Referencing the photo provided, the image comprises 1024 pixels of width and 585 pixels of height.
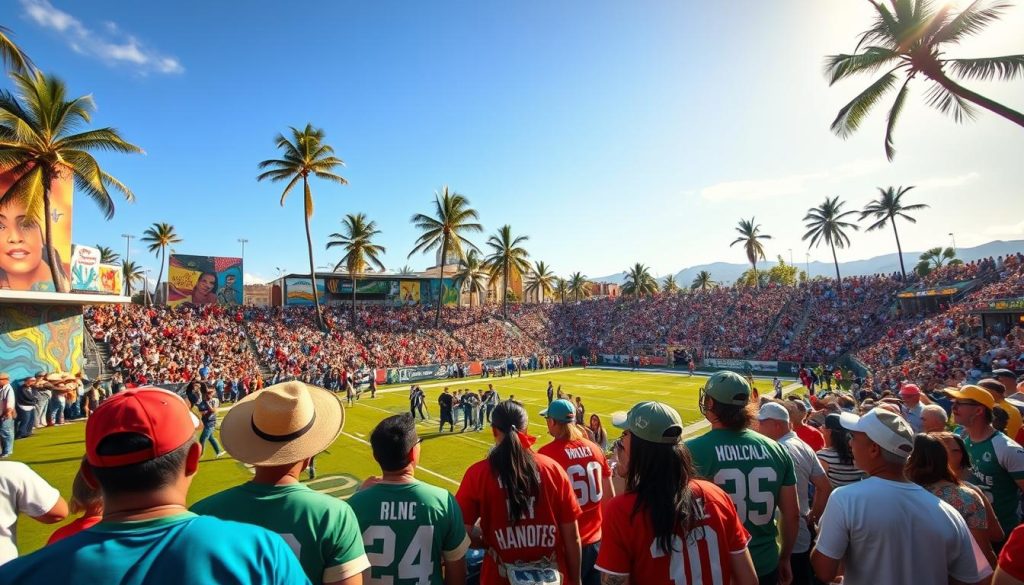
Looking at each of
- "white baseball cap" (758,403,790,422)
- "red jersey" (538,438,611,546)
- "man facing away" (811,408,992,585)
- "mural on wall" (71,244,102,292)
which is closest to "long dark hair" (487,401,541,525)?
"red jersey" (538,438,611,546)

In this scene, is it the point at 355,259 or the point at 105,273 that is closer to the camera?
the point at 105,273

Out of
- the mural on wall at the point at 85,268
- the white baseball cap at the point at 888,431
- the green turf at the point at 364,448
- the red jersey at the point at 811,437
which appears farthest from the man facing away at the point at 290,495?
the mural on wall at the point at 85,268

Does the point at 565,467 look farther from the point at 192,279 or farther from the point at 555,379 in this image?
the point at 192,279

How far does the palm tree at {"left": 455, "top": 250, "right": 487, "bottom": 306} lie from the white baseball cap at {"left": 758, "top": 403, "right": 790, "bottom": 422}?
57.3m

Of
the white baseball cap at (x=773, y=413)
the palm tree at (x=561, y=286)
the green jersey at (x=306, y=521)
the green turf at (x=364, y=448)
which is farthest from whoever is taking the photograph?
the palm tree at (x=561, y=286)

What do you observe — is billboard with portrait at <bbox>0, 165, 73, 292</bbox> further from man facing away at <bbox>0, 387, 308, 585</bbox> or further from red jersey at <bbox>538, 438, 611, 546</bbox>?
man facing away at <bbox>0, 387, 308, 585</bbox>

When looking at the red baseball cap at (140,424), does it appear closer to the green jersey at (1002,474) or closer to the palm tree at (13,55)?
the green jersey at (1002,474)

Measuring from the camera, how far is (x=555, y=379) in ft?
116

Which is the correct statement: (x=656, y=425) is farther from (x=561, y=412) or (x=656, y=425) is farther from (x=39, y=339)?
(x=39, y=339)

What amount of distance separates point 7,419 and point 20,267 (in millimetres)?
13627

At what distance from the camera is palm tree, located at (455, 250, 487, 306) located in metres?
64.6

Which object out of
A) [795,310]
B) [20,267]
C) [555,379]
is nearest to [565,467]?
[20,267]

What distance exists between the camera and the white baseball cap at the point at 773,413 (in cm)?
504

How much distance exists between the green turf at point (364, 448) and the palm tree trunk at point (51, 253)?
719cm
